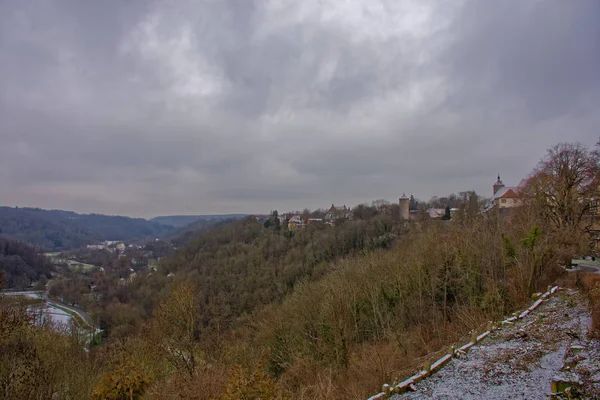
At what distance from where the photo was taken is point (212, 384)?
657 cm

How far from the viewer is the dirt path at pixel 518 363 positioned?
621cm

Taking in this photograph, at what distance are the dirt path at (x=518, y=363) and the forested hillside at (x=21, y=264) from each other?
8775 cm

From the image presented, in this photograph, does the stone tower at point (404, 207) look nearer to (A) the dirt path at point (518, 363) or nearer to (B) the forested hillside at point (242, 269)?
(B) the forested hillside at point (242, 269)

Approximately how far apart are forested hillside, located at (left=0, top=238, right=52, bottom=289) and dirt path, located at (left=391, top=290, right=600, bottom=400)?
87.8 m

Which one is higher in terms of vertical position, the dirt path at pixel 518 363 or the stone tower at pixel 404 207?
the stone tower at pixel 404 207

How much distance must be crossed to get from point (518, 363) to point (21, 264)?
99270 millimetres

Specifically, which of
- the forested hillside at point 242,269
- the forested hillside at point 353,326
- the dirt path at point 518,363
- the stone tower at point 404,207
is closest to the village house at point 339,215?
the forested hillside at point 242,269

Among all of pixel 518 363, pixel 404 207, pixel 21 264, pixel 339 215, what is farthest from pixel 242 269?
pixel 518 363

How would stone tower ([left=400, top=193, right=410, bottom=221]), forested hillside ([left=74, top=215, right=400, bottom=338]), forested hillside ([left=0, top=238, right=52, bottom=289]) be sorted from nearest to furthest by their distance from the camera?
forested hillside ([left=74, top=215, right=400, bottom=338]) → stone tower ([left=400, top=193, right=410, bottom=221]) → forested hillside ([left=0, top=238, right=52, bottom=289])

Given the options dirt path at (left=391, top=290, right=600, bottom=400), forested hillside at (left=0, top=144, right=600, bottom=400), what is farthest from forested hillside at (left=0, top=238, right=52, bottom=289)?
dirt path at (left=391, top=290, right=600, bottom=400)

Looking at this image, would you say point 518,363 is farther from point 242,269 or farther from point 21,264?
point 21,264

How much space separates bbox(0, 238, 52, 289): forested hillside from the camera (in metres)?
72.9

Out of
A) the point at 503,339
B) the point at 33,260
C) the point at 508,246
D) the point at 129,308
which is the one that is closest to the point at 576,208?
the point at 508,246

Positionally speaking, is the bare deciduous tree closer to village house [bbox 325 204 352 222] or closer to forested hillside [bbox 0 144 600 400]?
forested hillside [bbox 0 144 600 400]
